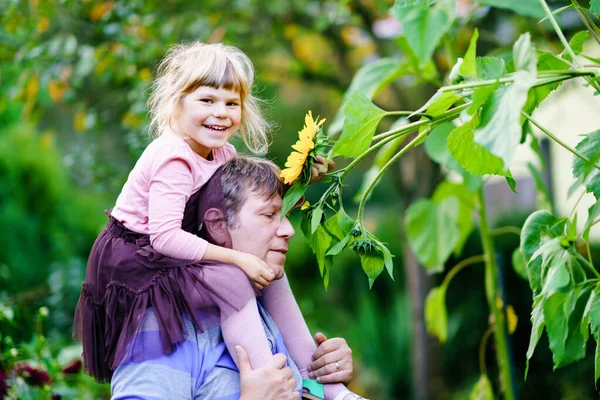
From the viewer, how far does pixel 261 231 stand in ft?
5.12

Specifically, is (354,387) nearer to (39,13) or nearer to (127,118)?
(127,118)

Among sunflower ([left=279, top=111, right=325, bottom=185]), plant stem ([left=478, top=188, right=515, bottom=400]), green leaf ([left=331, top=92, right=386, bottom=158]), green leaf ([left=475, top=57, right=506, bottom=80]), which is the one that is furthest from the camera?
plant stem ([left=478, top=188, right=515, bottom=400])

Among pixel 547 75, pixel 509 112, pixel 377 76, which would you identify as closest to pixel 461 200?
pixel 377 76

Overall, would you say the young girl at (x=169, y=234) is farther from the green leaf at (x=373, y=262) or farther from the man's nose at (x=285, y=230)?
the green leaf at (x=373, y=262)

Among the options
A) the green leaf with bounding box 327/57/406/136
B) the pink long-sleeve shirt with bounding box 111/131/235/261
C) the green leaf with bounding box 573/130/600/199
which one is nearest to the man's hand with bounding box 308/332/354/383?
the pink long-sleeve shirt with bounding box 111/131/235/261

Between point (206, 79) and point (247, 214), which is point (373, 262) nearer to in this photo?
point (247, 214)

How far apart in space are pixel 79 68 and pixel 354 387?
2.96 m

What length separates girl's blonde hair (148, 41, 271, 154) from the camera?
1640 mm

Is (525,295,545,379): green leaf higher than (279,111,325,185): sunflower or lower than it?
lower

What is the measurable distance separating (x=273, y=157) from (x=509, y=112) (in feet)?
7.07

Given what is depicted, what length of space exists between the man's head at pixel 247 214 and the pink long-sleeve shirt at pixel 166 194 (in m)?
0.05

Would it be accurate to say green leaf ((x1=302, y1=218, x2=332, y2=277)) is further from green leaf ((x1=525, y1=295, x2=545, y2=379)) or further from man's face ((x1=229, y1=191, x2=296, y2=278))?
green leaf ((x1=525, y1=295, x2=545, y2=379))

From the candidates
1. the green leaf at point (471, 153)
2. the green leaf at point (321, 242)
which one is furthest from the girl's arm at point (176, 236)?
the green leaf at point (471, 153)

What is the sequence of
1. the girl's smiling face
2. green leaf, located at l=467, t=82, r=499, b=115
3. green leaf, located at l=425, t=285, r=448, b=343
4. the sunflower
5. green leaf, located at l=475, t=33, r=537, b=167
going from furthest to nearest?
green leaf, located at l=425, t=285, r=448, b=343
the girl's smiling face
the sunflower
green leaf, located at l=467, t=82, r=499, b=115
green leaf, located at l=475, t=33, r=537, b=167
